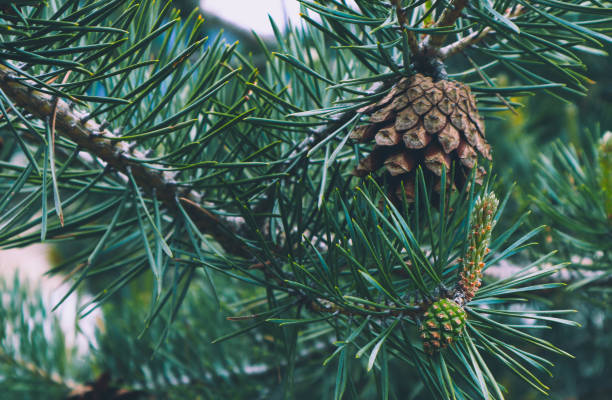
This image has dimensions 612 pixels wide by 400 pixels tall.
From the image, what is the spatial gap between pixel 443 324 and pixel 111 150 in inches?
9.8

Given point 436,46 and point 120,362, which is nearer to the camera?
point 436,46

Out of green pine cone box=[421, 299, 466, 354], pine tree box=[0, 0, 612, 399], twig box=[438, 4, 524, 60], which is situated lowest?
green pine cone box=[421, 299, 466, 354]

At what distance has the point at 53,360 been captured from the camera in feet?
2.03

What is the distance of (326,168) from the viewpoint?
0.92 feet

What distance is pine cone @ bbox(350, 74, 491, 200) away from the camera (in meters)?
0.29

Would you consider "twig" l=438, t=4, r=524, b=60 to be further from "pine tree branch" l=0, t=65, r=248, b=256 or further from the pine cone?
"pine tree branch" l=0, t=65, r=248, b=256

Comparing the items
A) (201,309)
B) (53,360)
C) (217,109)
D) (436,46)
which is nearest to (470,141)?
(436,46)

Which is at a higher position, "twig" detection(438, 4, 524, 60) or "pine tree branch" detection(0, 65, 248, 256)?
"twig" detection(438, 4, 524, 60)

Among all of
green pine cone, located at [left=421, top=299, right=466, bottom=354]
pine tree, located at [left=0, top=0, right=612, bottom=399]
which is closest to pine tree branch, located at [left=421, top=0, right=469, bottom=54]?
pine tree, located at [left=0, top=0, right=612, bottom=399]

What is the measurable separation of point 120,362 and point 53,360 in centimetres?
11

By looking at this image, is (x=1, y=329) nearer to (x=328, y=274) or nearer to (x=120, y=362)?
(x=120, y=362)

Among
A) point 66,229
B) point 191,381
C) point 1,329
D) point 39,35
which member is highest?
point 39,35

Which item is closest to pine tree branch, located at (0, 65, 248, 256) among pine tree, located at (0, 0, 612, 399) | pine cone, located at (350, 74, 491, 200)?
pine tree, located at (0, 0, 612, 399)

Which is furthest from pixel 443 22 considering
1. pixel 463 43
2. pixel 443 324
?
pixel 443 324
